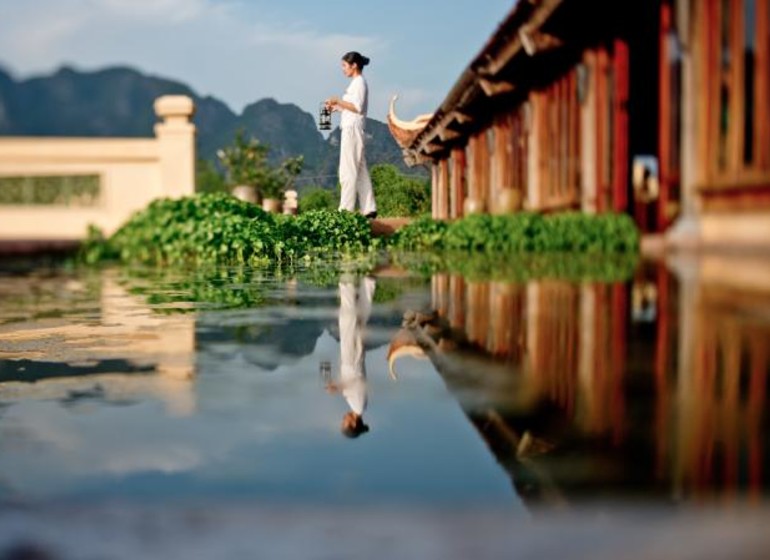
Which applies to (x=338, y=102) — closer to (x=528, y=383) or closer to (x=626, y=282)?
(x=626, y=282)

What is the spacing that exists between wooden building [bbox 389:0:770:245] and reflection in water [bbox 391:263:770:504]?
1.86 m

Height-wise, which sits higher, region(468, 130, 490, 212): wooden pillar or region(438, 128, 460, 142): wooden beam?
region(438, 128, 460, 142): wooden beam

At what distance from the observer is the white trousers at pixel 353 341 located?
1.88 meters

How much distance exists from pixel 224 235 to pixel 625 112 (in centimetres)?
369

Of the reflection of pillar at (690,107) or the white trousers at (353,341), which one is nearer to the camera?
the white trousers at (353,341)

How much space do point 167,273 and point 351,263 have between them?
141 centimetres

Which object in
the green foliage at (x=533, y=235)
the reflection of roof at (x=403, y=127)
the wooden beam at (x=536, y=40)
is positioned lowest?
the green foliage at (x=533, y=235)

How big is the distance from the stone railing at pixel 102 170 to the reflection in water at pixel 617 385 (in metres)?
11.8

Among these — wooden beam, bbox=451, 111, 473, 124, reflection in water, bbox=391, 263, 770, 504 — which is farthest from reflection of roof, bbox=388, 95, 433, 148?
reflection in water, bbox=391, 263, 770, 504

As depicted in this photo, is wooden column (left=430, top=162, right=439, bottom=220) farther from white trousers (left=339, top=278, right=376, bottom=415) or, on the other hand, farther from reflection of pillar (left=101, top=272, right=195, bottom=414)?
reflection of pillar (left=101, top=272, right=195, bottom=414)

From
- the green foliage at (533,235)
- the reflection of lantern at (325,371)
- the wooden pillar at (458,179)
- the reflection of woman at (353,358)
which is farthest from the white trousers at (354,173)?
the reflection of lantern at (325,371)

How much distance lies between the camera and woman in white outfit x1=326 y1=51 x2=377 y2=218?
9.02 metres

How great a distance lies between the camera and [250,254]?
26.1 ft

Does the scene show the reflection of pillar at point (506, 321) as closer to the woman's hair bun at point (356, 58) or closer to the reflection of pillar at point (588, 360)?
the reflection of pillar at point (588, 360)
